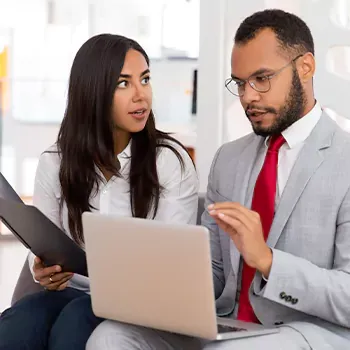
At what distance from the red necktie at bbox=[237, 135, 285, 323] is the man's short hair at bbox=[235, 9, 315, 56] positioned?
19 centimetres

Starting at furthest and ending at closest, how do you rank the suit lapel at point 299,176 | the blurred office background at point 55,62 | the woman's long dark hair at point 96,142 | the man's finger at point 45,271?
1. the blurred office background at point 55,62
2. the woman's long dark hair at point 96,142
3. the man's finger at point 45,271
4. the suit lapel at point 299,176

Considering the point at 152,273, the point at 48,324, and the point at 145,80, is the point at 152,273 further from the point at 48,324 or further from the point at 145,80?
the point at 145,80

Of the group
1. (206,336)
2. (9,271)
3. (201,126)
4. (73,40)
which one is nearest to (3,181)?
(206,336)

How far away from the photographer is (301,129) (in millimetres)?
1752

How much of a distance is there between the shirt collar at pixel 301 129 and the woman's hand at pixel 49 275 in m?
0.56

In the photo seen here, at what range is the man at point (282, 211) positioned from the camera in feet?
5.15

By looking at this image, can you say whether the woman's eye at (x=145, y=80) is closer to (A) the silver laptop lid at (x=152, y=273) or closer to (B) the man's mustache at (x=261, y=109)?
(B) the man's mustache at (x=261, y=109)

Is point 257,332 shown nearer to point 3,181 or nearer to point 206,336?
point 206,336

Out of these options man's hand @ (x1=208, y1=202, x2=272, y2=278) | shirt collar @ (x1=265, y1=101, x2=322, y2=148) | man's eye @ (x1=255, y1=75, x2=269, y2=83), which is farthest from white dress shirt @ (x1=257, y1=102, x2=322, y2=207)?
man's hand @ (x1=208, y1=202, x2=272, y2=278)

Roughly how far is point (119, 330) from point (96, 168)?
1.75 ft

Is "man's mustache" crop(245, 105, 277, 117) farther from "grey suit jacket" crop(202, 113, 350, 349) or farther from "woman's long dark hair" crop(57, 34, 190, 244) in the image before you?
"woman's long dark hair" crop(57, 34, 190, 244)

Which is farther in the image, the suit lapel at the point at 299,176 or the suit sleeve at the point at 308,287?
the suit lapel at the point at 299,176

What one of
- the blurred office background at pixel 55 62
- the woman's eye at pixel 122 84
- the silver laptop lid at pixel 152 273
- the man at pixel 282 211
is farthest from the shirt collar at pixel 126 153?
the blurred office background at pixel 55 62

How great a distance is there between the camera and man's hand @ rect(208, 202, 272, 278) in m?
1.52
